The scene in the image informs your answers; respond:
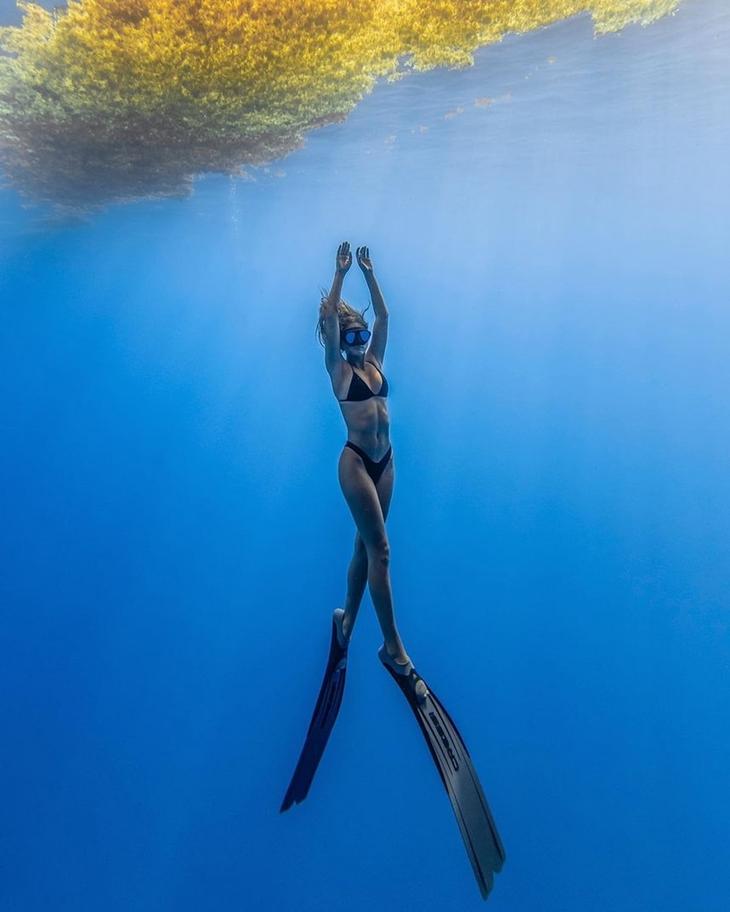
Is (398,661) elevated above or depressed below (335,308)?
below

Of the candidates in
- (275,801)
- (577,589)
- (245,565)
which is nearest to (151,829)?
(275,801)

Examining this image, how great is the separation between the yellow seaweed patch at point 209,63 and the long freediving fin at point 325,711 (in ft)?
24.8

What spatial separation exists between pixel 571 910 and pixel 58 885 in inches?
428

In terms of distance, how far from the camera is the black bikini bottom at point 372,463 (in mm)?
3994

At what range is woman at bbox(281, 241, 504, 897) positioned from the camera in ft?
11.9

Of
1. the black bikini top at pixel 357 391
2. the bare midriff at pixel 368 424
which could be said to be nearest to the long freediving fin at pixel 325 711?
the bare midriff at pixel 368 424

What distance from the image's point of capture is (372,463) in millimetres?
4039

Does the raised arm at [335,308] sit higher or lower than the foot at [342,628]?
higher

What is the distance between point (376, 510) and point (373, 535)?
19 centimetres

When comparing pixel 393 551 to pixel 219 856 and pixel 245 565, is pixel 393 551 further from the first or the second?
pixel 219 856

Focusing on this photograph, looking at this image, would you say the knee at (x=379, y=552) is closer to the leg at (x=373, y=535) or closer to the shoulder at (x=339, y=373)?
the leg at (x=373, y=535)

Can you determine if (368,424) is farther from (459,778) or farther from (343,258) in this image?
(459,778)

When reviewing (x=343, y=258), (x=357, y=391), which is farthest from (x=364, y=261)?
(x=357, y=391)

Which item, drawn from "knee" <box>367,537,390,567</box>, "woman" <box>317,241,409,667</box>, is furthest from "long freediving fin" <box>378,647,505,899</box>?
"knee" <box>367,537,390,567</box>
